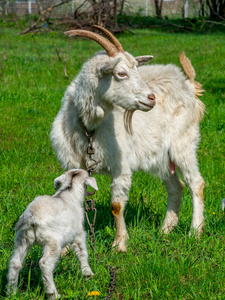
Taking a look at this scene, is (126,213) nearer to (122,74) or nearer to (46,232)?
(122,74)

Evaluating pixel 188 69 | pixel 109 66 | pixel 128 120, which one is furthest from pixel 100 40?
pixel 188 69

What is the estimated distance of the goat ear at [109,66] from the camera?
358 cm

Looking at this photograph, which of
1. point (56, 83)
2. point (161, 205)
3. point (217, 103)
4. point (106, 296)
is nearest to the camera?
point (106, 296)

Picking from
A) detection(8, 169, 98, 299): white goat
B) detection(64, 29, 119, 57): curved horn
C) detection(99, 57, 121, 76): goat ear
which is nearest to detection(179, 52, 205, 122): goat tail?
detection(64, 29, 119, 57): curved horn

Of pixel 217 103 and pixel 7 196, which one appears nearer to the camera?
pixel 7 196

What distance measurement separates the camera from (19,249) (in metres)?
2.83

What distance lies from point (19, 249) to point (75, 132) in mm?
1449

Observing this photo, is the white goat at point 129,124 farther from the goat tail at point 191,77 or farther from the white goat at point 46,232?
the white goat at point 46,232

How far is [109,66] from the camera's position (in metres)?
3.60

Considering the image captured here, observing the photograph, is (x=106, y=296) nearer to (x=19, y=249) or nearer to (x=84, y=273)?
(x=84, y=273)

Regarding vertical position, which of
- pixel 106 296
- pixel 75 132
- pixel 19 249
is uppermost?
pixel 75 132

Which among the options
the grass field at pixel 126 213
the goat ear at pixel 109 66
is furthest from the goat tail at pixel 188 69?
the goat ear at pixel 109 66

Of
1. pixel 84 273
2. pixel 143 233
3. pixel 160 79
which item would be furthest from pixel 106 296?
pixel 160 79

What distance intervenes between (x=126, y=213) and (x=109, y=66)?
168 cm
